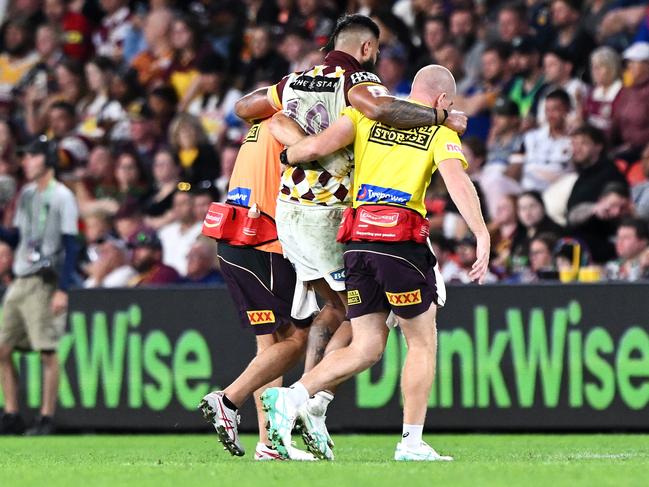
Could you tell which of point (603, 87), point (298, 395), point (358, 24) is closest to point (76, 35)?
point (603, 87)

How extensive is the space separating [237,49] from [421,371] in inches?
430

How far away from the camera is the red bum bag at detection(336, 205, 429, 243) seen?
8.56 m

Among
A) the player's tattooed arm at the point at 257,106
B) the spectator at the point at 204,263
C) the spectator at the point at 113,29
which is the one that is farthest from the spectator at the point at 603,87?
the spectator at the point at 113,29

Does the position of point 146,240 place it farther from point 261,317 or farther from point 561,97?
point 261,317

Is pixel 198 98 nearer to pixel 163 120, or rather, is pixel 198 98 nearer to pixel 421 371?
pixel 163 120

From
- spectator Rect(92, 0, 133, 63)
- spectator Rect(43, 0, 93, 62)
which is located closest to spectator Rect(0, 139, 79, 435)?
spectator Rect(92, 0, 133, 63)

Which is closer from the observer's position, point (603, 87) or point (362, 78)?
point (362, 78)

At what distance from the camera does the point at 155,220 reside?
54.9 feet

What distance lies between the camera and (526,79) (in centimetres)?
1598

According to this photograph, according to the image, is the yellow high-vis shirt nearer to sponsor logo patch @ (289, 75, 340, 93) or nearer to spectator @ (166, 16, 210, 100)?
sponsor logo patch @ (289, 75, 340, 93)

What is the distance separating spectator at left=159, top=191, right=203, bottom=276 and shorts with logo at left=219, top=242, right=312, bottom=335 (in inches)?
237

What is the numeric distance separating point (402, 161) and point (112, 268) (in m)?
7.42

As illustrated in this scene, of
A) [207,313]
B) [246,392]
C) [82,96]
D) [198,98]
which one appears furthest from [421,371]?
[82,96]

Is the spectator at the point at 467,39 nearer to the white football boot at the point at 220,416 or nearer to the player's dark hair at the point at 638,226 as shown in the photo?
the player's dark hair at the point at 638,226
